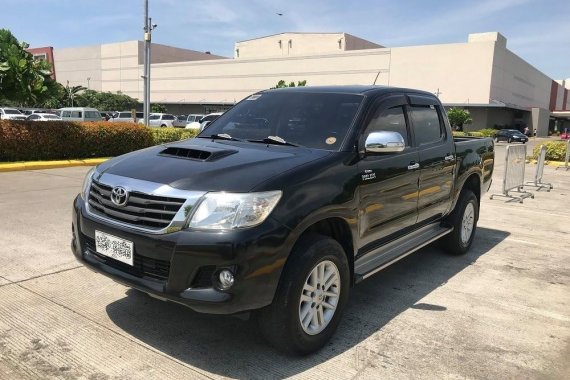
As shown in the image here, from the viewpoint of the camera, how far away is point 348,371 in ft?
10.1

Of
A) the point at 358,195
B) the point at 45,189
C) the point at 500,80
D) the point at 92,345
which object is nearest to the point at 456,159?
the point at 358,195

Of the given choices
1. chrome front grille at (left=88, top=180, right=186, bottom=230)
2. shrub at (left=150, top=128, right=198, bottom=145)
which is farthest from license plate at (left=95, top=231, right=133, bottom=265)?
shrub at (left=150, top=128, right=198, bottom=145)

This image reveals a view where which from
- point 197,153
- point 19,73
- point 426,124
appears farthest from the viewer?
point 19,73

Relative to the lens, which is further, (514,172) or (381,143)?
(514,172)

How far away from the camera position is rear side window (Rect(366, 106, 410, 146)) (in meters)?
4.03

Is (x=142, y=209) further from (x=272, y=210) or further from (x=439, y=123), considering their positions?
(x=439, y=123)

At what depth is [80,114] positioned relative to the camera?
32.9 m

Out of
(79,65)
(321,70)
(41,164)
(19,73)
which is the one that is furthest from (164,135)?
(79,65)

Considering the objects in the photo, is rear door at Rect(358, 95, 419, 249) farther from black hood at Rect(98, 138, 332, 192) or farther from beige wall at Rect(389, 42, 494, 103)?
beige wall at Rect(389, 42, 494, 103)

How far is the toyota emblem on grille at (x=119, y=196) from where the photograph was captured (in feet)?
9.98

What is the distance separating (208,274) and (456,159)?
141 inches

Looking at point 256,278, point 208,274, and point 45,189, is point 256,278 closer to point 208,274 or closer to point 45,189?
point 208,274

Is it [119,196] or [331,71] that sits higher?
[331,71]

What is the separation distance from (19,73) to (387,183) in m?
11.9
